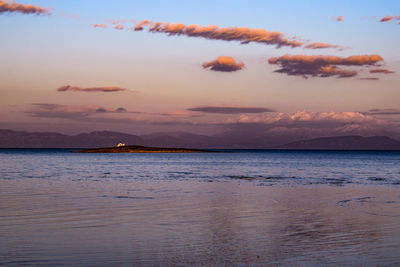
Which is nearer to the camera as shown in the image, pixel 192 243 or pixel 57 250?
pixel 57 250

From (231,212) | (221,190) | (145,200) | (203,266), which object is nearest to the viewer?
(203,266)

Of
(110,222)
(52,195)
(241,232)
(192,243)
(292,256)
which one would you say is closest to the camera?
(292,256)

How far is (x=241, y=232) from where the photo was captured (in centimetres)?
1563

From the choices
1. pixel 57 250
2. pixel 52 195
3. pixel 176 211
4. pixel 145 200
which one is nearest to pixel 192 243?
pixel 57 250

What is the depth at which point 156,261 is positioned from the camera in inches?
459

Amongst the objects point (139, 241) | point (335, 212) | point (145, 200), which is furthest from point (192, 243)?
point (145, 200)

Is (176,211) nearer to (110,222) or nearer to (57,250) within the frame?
(110,222)

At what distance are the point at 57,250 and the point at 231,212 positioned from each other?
30.7 ft

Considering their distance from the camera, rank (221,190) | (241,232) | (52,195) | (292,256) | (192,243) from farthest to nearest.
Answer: (221,190) < (52,195) < (241,232) < (192,243) < (292,256)

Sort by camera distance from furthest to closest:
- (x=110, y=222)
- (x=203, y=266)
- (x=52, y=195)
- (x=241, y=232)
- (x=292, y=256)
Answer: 1. (x=52, y=195)
2. (x=110, y=222)
3. (x=241, y=232)
4. (x=292, y=256)
5. (x=203, y=266)

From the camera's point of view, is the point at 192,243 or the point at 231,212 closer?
the point at 192,243

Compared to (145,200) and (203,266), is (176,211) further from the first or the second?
(203,266)

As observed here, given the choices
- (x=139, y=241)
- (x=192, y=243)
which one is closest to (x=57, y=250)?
(x=139, y=241)

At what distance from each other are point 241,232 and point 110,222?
490 centimetres
